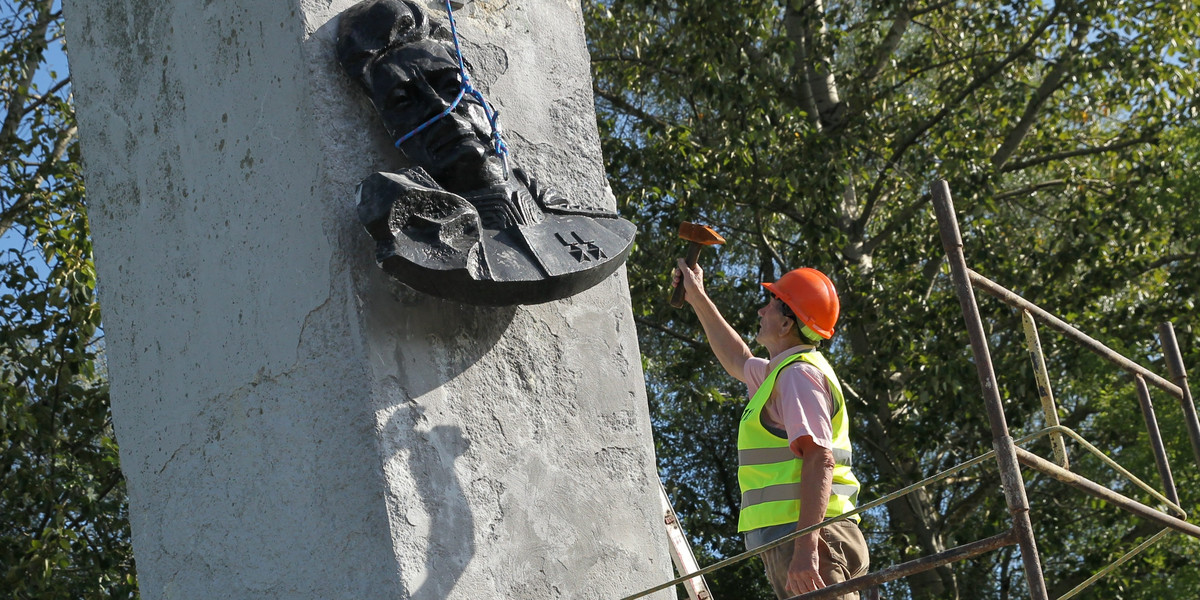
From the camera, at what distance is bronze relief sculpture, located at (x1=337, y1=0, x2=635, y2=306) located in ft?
8.54

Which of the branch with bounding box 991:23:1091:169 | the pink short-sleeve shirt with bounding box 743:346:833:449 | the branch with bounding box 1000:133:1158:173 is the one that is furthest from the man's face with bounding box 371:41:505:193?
the branch with bounding box 1000:133:1158:173

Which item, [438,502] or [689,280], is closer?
[438,502]

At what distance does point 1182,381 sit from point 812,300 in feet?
3.94

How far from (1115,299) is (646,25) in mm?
4437

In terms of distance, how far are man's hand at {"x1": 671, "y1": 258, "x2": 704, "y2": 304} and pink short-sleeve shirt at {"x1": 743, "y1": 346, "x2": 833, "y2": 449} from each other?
61 cm

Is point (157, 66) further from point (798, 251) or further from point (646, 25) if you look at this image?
point (646, 25)

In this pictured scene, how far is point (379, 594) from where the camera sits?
8.34ft

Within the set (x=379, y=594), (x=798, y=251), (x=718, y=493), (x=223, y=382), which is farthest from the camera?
(x=718, y=493)

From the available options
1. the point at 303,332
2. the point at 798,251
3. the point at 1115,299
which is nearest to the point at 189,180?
the point at 303,332

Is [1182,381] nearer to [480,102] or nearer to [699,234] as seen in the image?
[699,234]

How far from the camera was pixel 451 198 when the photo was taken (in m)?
2.69

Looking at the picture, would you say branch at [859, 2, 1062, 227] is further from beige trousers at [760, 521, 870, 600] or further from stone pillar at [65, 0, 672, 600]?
stone pillar at [65, 0, 672, 600]

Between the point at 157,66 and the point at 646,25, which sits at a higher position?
the point at 646,25

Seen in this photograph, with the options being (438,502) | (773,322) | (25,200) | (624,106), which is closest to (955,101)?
(624,106)
